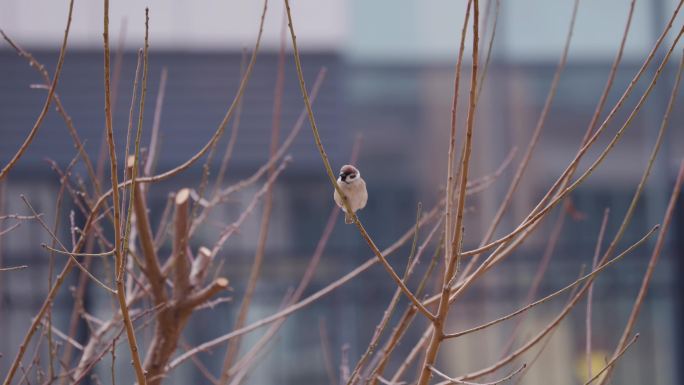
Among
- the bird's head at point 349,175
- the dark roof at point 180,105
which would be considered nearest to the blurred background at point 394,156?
the dark roof at point 180,105

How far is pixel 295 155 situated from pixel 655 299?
2788mm

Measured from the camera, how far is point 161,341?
61.0 inches

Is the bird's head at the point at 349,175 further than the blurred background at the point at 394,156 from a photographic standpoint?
No

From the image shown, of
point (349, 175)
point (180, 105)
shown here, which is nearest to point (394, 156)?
point (180, 105)

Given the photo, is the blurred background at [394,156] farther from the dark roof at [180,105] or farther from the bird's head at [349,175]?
the bird's head at [349,175]

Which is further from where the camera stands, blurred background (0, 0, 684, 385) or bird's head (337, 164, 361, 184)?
blurred background (0, 0, 684, 385)

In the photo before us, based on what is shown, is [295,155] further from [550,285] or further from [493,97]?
[550,285]

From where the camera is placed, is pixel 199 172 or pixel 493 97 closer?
pixel 199 172

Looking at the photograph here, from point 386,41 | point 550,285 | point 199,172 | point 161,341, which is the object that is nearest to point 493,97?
point 386,41

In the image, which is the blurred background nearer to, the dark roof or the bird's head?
the dark roof

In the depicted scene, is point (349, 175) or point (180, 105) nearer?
point (349, 175)

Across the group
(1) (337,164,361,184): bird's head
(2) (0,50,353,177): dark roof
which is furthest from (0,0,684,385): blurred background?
(1) (337,164,361,184): bird's head

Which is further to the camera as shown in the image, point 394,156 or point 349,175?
point 394,156

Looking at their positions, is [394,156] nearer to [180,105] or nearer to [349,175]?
[180,105]
